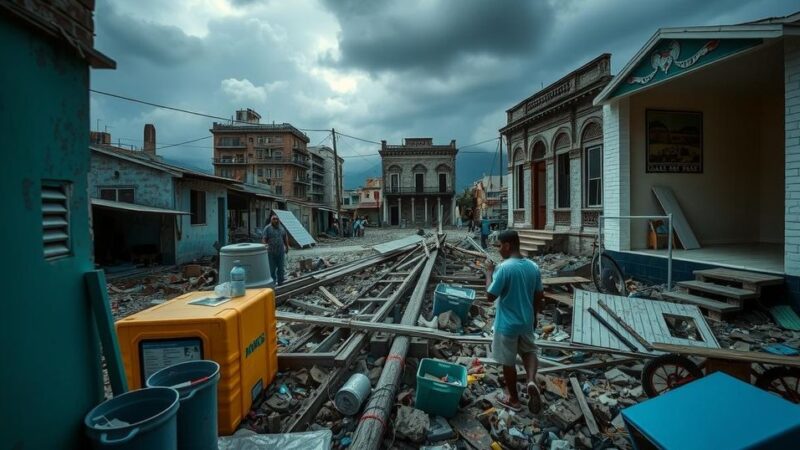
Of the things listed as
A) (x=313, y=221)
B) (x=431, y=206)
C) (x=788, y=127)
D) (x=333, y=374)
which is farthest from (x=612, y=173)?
(x=431, y=206)

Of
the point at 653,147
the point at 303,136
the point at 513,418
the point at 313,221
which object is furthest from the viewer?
the point at 303,136

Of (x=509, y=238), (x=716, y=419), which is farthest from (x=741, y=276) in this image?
(x=716, y=419)

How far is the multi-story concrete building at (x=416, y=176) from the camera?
148 ft

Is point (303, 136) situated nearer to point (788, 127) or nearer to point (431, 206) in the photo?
point (431, 206)

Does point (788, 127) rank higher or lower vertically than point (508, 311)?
higher

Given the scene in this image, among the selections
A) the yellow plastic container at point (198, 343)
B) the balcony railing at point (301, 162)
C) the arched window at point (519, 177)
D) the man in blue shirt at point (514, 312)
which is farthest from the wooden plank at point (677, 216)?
the balcony railing at point (301, 162)

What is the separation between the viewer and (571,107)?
42.4ft

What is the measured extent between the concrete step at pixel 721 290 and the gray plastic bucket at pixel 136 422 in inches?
291

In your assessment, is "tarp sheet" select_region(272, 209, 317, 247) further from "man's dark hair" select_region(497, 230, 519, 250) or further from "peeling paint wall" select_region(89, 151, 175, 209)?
"man's dark hair" select_region(497, 230, 519, 250)

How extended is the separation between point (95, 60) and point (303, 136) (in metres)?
64.3

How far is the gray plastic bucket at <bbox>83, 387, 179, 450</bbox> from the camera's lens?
5.58 feet

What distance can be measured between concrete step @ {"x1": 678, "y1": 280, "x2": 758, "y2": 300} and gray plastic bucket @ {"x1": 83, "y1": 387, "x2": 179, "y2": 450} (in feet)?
24.2

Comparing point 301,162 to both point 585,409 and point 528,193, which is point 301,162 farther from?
point 585,409

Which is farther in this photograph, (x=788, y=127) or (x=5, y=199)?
(x=788, y=127)
